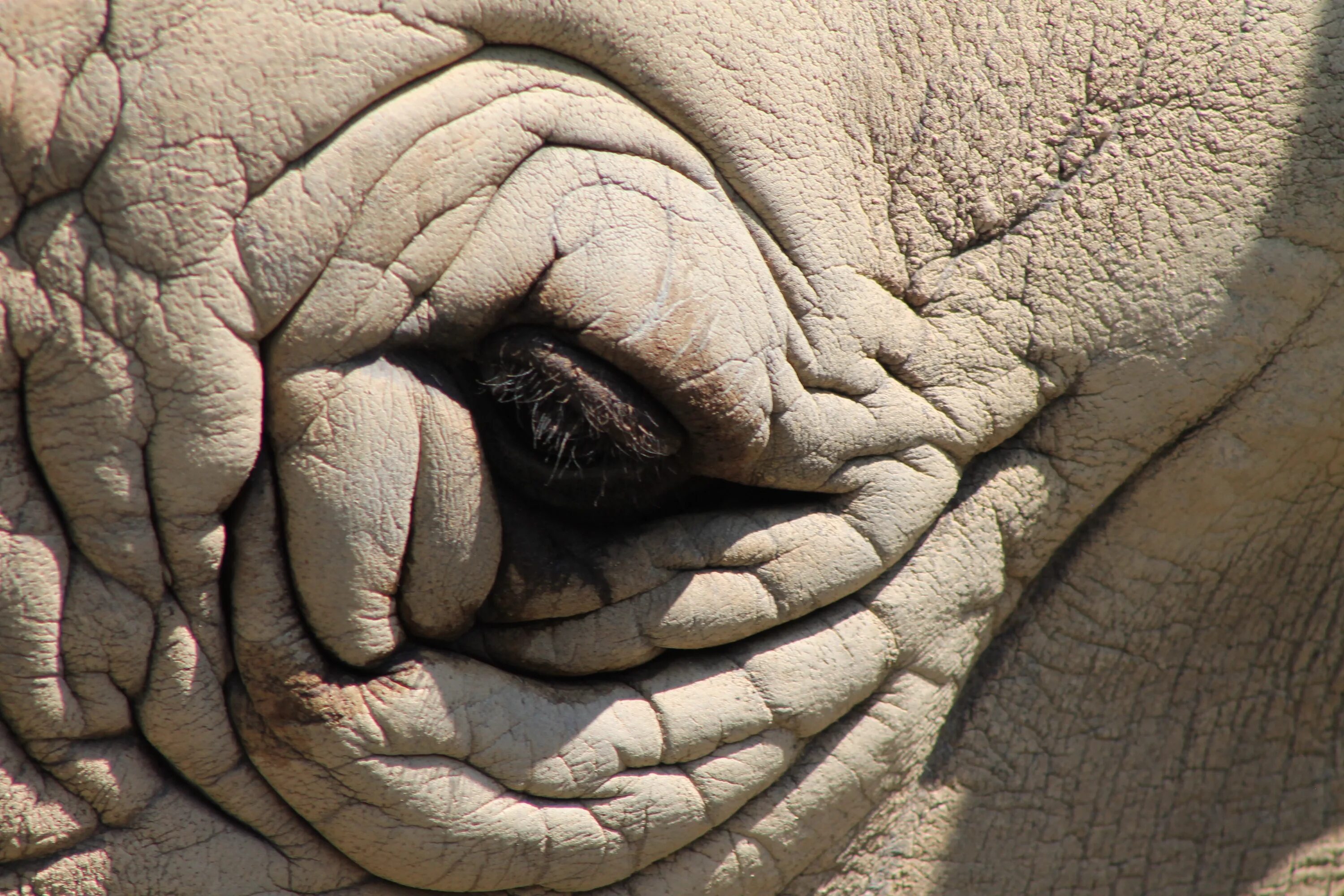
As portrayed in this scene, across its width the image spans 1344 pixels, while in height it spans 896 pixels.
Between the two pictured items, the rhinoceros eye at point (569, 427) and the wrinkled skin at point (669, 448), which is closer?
the wrinkled skin at point (669, 448)

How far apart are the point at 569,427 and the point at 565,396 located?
0.06 metres

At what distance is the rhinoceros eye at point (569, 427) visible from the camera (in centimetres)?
154

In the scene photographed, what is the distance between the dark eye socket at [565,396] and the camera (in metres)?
1.54

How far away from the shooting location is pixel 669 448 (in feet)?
5.41

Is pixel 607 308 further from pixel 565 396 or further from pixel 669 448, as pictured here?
pixel 669 448

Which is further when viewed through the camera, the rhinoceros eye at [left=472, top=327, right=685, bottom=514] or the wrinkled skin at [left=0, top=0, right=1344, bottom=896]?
the rhinoceros eye at [left=472, top=327, right=685, bottom=514]

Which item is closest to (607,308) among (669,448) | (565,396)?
(565,396)

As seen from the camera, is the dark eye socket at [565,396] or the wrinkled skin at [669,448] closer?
the wrinkled skin at [669,448]

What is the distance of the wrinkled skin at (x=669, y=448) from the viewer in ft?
4.59

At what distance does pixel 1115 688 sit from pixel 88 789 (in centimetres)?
170

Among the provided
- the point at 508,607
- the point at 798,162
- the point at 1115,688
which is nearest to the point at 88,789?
the point at 508,607

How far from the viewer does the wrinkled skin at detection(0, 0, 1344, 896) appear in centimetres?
140

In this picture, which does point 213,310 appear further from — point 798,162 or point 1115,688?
point 1115,688

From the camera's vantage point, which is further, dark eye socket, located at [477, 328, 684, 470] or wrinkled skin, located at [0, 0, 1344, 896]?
dark eye socket, located at [477, 328, 684, 470]
